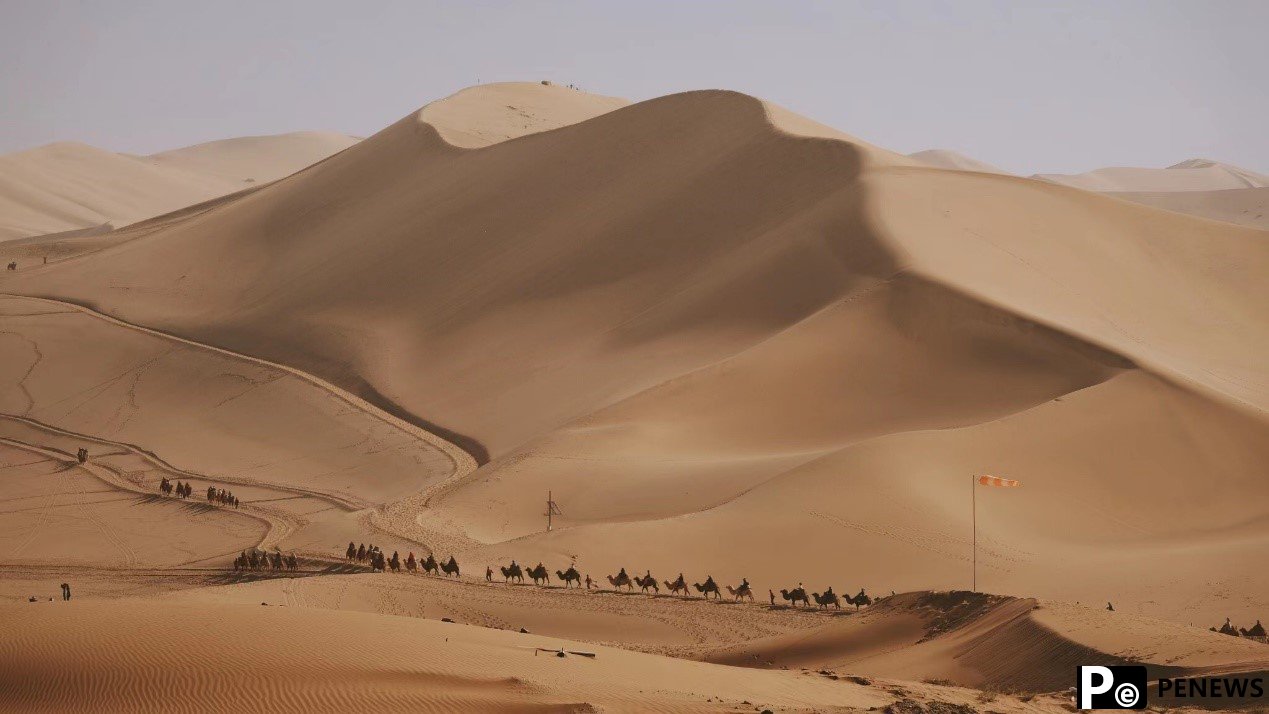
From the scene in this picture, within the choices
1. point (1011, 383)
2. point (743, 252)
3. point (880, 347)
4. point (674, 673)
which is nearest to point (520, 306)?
point (743, 252)

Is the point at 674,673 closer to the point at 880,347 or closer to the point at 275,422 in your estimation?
the point at 880,347

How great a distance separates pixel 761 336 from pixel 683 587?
16.1m

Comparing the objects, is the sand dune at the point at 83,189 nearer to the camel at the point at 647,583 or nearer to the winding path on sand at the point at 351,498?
the winding path on sand at the point at 351,498

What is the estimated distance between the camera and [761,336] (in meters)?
41.0

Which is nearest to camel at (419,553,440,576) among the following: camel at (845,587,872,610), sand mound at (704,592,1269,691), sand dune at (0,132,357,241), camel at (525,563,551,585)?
camel at (525,563,551,585)

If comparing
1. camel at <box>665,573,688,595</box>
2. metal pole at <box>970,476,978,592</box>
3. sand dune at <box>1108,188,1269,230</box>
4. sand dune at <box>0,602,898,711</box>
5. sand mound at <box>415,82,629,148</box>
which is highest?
sand dune at <box>1108,188,1269,230</box>

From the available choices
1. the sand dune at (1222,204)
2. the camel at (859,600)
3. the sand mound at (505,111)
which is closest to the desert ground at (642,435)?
the camel at (859,600)

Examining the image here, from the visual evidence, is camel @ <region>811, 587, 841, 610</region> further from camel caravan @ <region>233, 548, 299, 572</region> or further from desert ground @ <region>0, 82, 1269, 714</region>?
camel caravan @ <region>233, 548, 299, 572</region>

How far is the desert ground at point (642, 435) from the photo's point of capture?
16609 mm

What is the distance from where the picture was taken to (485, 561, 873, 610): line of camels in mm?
24531

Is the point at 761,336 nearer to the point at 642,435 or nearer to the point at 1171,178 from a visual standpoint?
the point at 642,435

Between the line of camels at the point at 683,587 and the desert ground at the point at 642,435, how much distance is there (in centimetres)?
23

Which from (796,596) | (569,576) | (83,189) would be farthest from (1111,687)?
(83,189)

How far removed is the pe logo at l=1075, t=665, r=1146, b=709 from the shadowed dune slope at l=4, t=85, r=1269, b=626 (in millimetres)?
8276
